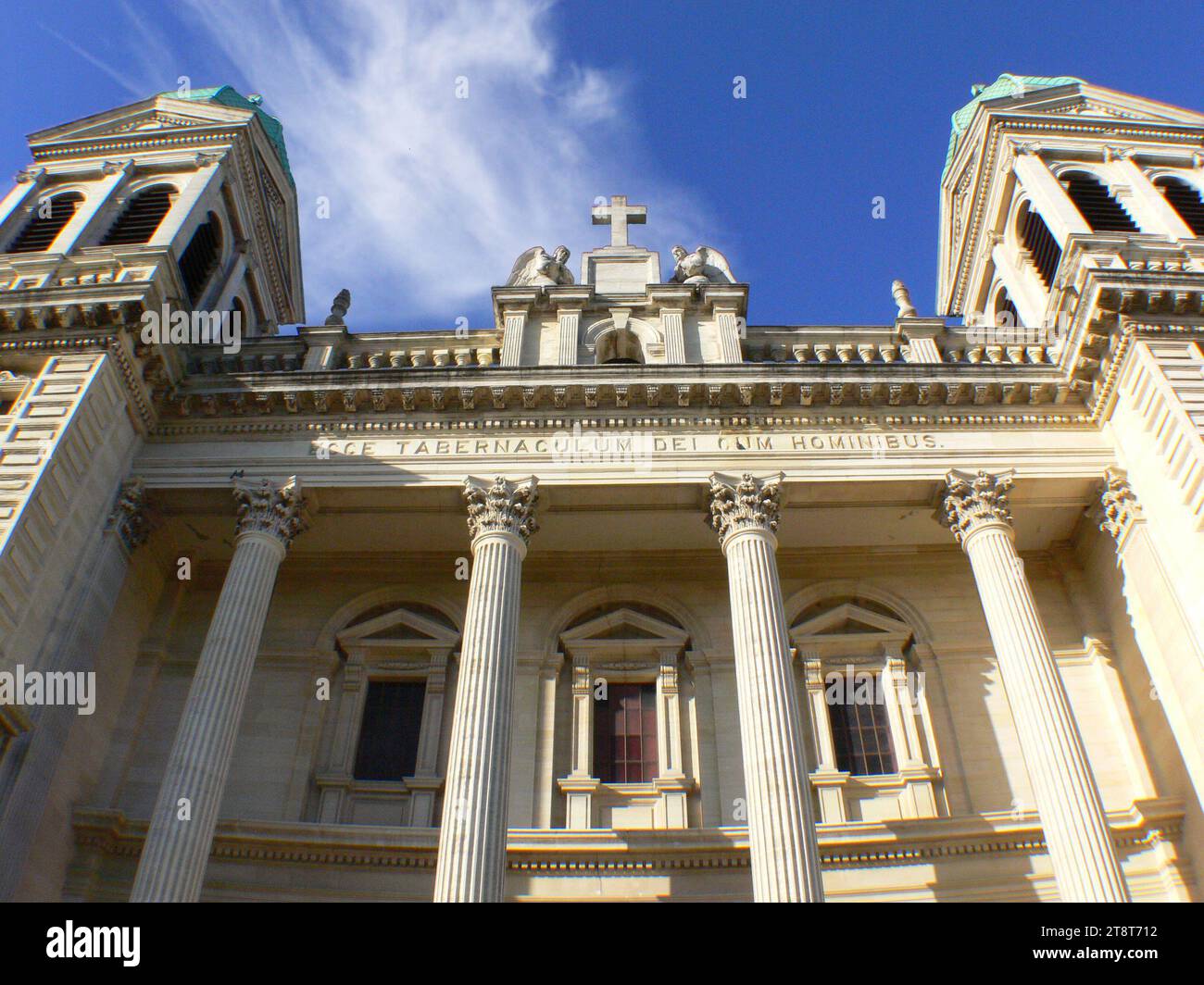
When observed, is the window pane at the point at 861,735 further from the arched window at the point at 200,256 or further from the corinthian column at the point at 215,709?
the arched window at the point at 200,256

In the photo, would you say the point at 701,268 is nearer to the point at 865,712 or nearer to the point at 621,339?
the point at 621,339

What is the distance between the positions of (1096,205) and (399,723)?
74.6 ft

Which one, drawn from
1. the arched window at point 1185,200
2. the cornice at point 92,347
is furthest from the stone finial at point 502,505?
the arched window at point 1185,200

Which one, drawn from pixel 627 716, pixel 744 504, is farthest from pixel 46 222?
pixel 744 504

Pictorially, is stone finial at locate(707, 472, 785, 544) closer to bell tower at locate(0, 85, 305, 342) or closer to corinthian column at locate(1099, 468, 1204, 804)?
corinthian column at locate(1099, 468, 1204, 804)

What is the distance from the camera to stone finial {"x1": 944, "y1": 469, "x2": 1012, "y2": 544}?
802 inches

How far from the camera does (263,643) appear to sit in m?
23.0

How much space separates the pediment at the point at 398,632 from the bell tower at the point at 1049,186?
15662 millimetres

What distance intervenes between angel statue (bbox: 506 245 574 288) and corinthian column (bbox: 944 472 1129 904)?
37.7 ft

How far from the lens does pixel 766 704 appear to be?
Answer: 17.0m

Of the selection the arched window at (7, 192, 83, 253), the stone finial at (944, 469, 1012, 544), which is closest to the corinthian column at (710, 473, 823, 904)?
the stone finial at (944, 469, 1012, 544)

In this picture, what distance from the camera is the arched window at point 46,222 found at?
27.0 meters

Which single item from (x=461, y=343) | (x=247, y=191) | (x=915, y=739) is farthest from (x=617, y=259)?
(x=915, y=739)

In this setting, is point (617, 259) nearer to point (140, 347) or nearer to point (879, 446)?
point (879, 446)
